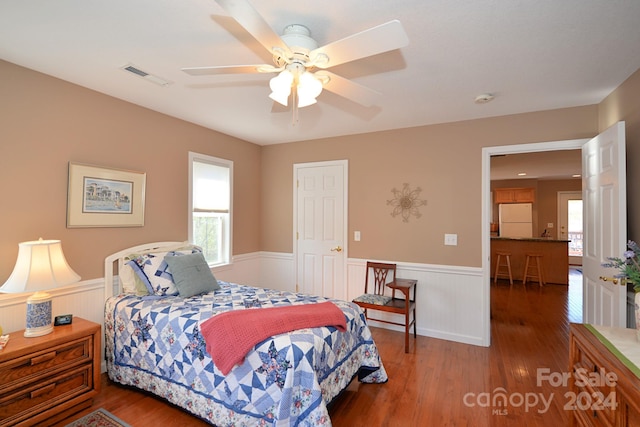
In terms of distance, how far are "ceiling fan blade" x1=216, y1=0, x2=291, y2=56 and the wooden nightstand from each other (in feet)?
7.70

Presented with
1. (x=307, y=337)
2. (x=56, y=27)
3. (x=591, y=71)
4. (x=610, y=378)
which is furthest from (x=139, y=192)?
(x=591, y=71)

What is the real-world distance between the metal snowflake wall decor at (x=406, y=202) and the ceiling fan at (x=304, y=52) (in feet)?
6.44

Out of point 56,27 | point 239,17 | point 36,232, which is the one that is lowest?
point 36,232

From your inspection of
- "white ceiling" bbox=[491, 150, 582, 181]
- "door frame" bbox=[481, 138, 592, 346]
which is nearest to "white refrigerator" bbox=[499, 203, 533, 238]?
"white ceiling" bbox=[491, 150, 582, 181]

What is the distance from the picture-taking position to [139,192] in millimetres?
3062

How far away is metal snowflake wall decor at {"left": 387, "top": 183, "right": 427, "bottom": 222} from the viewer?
12.4ft

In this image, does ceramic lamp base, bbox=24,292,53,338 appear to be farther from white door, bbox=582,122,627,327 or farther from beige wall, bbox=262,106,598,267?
white door, bbox=582,122,627,327

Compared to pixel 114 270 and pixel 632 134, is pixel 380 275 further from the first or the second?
pixel 114 270

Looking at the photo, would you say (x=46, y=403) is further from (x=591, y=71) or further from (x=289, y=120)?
(x=591, y=71)

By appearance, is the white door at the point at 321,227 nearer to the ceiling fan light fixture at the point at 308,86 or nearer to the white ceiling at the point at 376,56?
the white ceiling at the point at 376,56

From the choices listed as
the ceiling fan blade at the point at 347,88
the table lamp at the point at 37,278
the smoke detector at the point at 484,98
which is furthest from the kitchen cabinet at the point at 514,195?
the table lamp at the point at 37,278

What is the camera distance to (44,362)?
80.0 inches

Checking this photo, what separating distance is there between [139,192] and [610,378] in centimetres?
368

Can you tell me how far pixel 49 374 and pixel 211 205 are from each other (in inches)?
89.6
